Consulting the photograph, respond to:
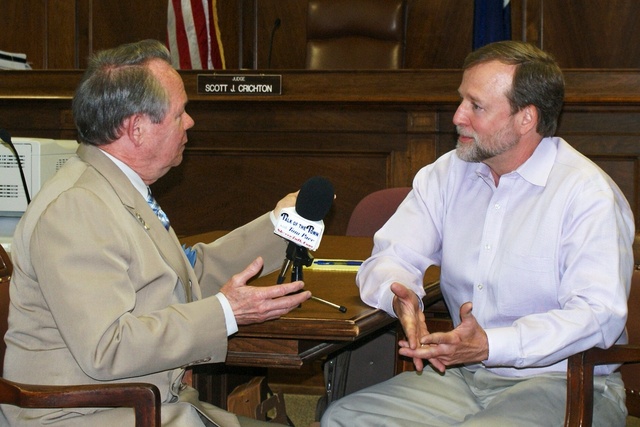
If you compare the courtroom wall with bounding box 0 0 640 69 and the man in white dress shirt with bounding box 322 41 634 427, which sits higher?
the courtroom wall with bounding box 0 0 640 69

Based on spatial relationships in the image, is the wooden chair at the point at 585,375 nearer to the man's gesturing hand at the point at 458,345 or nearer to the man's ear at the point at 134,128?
the man's gesturing hand at the point at 458,345

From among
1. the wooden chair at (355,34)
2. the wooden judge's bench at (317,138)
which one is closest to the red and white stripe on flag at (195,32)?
the wooden chair at (355,34)

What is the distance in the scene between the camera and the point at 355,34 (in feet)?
19.6

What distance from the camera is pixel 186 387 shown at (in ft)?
7.09

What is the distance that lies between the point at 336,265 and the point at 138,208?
3.39 ft

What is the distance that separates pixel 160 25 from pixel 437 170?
14.7 feet

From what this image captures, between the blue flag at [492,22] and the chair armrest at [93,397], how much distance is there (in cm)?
444

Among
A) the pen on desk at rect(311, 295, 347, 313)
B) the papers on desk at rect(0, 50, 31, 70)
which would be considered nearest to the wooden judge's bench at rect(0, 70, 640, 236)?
the papers on desk at rect(0, 50, 31, 70)

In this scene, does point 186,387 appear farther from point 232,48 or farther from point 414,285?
point 232,48

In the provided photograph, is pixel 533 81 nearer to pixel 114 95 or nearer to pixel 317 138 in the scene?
pixel 114 95

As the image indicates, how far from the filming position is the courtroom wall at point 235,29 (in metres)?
6.54

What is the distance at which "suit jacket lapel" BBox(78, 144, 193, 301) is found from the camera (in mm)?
1991

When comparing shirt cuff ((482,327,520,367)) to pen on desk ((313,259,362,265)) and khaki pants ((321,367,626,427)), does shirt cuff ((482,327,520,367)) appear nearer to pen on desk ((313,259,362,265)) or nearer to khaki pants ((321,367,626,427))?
khaki pants ((321,367,626,427))

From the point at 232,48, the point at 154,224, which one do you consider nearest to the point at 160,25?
the point at 232,48
